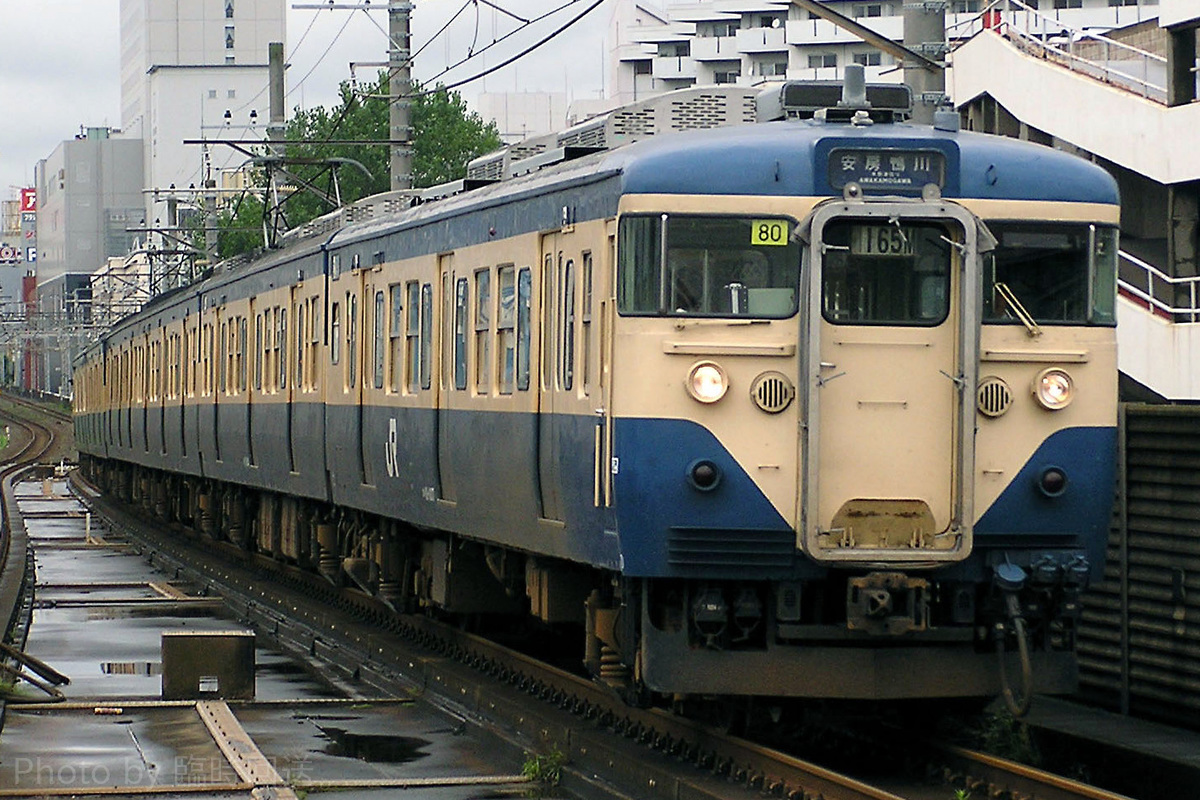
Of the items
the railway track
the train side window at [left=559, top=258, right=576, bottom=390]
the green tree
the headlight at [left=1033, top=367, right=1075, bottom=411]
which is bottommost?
the railway track

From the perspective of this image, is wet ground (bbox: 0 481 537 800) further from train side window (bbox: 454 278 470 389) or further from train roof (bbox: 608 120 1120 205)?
train roof (bbox: 608 120 1120 205)

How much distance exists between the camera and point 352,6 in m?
27.6

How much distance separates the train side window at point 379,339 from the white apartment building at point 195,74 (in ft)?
350

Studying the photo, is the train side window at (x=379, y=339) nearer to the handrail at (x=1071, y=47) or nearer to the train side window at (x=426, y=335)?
the train side window at (x=426, y=335)

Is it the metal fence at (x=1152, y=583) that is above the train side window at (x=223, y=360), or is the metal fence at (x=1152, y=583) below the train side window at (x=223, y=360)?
below

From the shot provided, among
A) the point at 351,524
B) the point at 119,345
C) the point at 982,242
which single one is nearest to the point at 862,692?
the point at 982,242

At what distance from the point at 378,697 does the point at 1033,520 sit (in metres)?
5.15

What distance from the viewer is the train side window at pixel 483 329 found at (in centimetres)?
1267

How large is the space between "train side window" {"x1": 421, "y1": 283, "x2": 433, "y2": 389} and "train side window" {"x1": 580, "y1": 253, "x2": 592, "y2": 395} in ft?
11.5

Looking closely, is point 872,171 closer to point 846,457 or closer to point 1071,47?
point 846,457

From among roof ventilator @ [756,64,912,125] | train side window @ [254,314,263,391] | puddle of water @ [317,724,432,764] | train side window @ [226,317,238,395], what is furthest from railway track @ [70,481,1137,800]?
train side window @ [226,317,238,395]

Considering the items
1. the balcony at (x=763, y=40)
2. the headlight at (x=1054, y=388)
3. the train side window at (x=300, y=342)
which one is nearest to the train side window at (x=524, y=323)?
the headlight at (x=1054, y=388)

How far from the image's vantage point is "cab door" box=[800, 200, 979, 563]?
9.73 metres

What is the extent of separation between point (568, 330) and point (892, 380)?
6.11 feet
